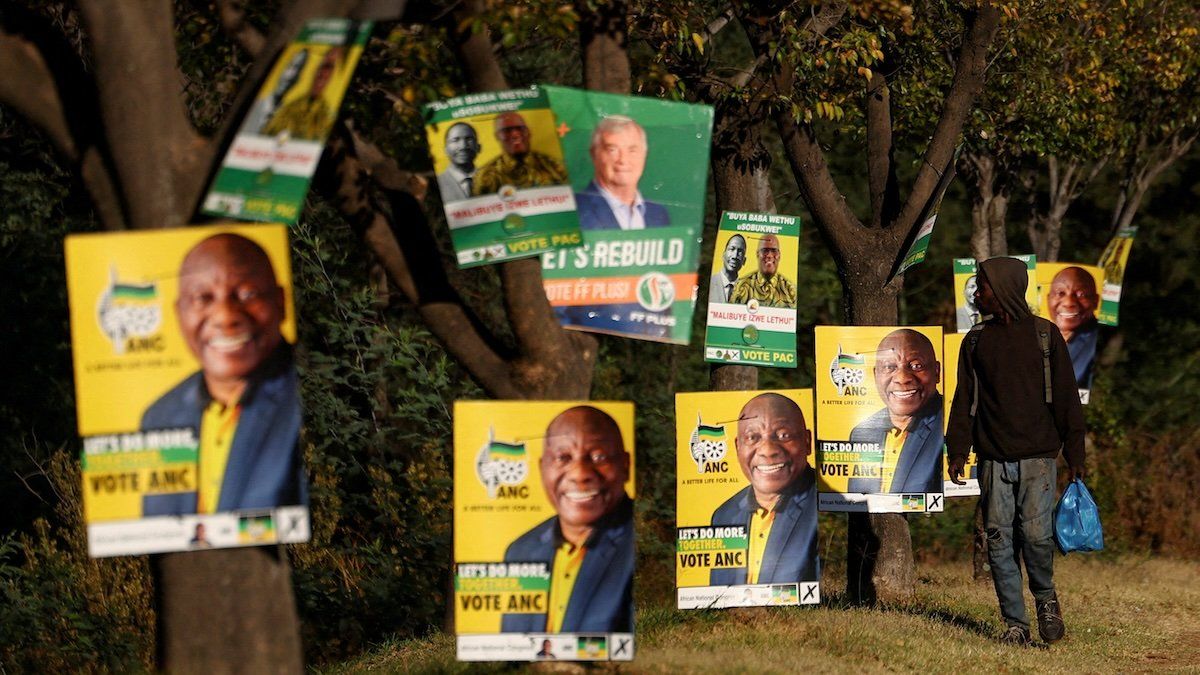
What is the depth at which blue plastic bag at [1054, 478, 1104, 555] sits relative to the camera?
10.9 meters

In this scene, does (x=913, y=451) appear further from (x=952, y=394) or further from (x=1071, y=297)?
(x=1071, y=297)

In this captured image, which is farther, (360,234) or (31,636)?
(31,636)

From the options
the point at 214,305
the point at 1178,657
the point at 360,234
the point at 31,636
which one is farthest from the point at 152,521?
the point at 31,636

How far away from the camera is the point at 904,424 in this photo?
12680 millimetres

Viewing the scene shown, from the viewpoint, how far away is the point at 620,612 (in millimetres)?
7941

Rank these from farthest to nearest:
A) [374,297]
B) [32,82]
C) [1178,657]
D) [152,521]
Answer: [374,297], [1178,657], [32,82], [152,521]

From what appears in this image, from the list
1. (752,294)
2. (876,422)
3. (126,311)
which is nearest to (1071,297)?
(876,422)

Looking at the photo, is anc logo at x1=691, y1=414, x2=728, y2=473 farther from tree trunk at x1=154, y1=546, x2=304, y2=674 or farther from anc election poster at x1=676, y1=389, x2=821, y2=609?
tree trunk at x1=154, y1=546, x2=304, y2=674

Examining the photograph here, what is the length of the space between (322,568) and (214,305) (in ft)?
32.8

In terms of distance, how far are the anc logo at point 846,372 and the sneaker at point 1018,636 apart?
7.05 feet

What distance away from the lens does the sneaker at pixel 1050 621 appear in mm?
11188

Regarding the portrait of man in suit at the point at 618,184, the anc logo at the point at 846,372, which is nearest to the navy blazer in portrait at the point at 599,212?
the portrait of man in suit at the point at 618,184

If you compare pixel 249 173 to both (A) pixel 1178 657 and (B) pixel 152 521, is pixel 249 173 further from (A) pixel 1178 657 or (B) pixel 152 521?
(A) pixel 1178 657

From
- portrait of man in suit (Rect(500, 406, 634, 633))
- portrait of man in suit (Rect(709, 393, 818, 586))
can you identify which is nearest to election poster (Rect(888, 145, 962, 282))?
portrait of man in suit (Rect(709, 393, 818, 586))
